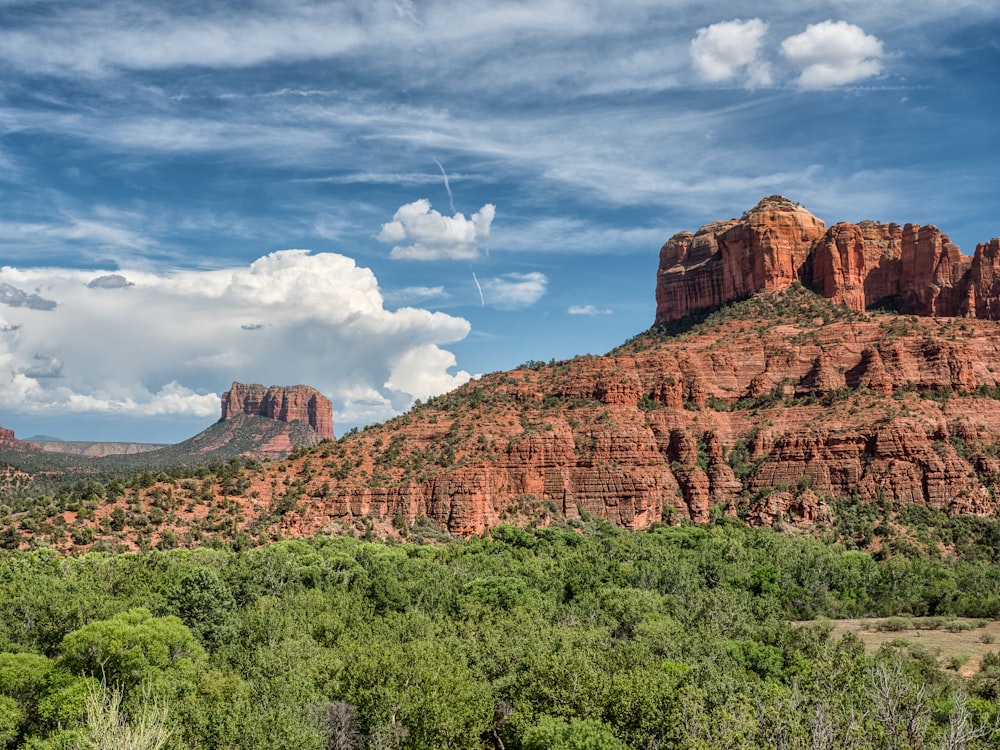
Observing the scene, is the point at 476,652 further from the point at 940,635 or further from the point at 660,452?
the point at 660,452

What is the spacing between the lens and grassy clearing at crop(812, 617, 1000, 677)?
53938 mm

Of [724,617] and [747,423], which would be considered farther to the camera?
[747,423]

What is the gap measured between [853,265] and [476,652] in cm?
11476

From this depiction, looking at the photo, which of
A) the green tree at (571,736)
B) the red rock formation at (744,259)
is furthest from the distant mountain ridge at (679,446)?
the green tree at (571,736)

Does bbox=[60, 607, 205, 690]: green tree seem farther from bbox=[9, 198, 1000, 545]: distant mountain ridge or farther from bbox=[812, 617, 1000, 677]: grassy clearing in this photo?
bbox=[812, 617, 1000, 677]: grassy clearing

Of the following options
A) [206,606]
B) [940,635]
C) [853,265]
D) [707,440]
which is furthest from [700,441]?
[206,606]

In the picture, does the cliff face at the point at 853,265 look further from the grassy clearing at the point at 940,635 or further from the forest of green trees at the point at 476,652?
the grassy clearing at the point at 940,635

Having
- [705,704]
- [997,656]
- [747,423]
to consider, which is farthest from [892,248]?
[705,704]

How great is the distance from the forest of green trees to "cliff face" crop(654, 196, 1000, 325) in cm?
6536

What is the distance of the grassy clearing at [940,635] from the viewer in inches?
2124

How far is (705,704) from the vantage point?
114ft

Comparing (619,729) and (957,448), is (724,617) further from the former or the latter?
(957,448)

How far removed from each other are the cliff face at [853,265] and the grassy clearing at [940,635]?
76.4m

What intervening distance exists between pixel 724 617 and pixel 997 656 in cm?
1652
